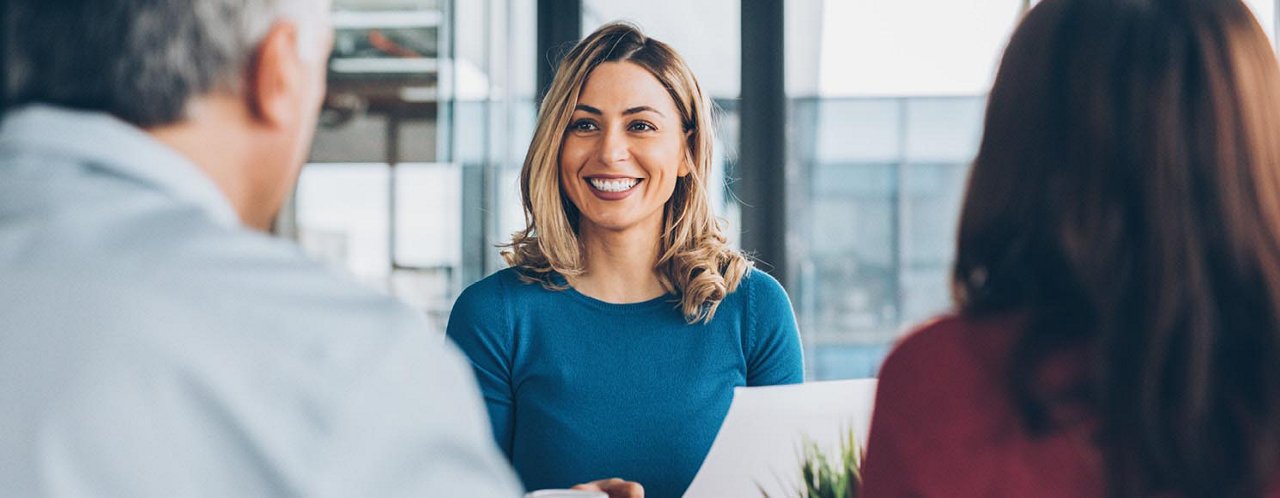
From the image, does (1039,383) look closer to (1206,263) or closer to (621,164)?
(1206,263)

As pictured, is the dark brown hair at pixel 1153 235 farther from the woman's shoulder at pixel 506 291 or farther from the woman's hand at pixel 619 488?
the woman's shoulder at pixel 506 291

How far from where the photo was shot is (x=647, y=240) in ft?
6.44

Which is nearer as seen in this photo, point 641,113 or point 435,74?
point 641,113

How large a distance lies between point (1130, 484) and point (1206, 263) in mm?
152

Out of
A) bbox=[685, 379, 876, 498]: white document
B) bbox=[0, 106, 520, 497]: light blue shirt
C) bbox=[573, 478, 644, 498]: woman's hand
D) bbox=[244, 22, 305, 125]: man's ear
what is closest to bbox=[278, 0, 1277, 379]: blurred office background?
bbox=[573, 478, 644, 498]: woman's hand

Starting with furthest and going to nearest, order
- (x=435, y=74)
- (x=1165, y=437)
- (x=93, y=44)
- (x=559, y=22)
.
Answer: (x=559, y=22) < (x=435, y=74) < (x=1165, y=437) < (x=93, y=44)

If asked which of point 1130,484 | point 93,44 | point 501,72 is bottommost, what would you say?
point 1130,484

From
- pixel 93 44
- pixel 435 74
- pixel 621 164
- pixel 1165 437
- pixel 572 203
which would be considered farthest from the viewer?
pixel 435 74

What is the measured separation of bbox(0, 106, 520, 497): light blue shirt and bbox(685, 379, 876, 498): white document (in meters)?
0.61

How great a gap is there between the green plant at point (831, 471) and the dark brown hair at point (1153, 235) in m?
0.27

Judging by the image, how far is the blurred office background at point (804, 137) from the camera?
356 centimetres

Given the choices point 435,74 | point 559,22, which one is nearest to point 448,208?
point 435,74

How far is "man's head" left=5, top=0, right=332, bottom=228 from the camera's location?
1.97 ft

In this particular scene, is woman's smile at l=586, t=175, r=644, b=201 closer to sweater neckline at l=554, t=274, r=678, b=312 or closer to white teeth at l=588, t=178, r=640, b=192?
white teeth at l=588, t=178, r=640, b=192
